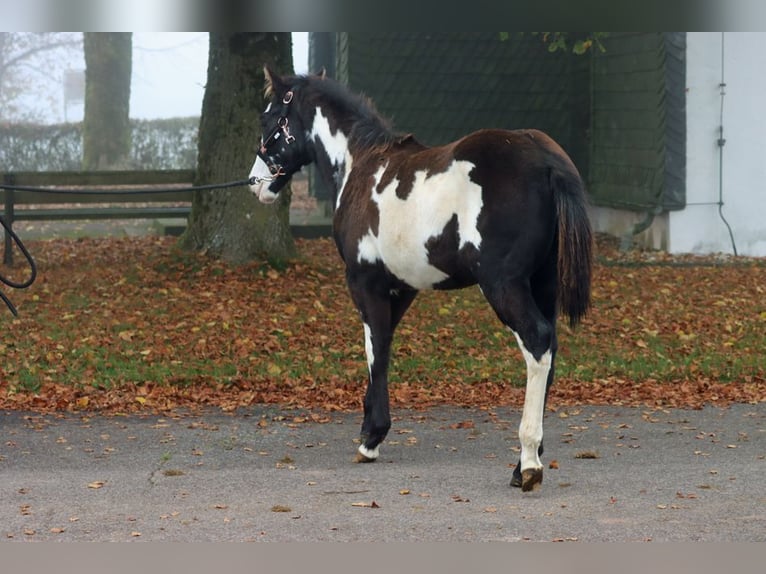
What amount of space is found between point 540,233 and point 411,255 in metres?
0.86

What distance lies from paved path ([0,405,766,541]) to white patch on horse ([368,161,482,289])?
1.19 metres

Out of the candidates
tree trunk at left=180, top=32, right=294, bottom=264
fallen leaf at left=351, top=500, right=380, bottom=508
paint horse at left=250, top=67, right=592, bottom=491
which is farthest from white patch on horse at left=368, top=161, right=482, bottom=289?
tree trunk at left=180, top=32, right=294, bottom=264

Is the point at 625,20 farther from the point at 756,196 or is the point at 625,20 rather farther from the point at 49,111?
the point at 49,111

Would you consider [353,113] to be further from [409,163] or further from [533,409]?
[533,409]

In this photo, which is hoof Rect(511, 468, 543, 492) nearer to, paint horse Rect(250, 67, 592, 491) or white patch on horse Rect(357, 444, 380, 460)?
paint horse Rect(250, 67, 592, 491)

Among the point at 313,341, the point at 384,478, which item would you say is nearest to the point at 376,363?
the point at 384,478

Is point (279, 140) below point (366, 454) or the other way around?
the other way around

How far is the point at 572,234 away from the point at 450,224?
2.37ft

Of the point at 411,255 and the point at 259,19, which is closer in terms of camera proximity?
the point at 259,19

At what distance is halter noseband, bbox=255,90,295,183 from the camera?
25.6 feet

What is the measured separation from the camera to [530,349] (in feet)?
20.6

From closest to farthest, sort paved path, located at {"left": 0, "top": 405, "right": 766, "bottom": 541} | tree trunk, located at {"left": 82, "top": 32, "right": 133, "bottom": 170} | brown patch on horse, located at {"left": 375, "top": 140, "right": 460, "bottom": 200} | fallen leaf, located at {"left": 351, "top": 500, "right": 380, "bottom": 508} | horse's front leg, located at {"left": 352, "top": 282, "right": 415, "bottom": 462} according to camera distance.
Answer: paved path, located at {"left": 0, "top": 405, "right": 766, "bottom": 541}
fallen leaf, located at {"left": 351, "top": 500, "right": 380, "bottom": 508}
brown patch on horse, located at {"left": 375, "top": 140, "right": 460, "bottom": 200}
horse's front leg, located at {"left": 352, "top": 282, "right": 415, "bottom": 462}
tree trunk, located at {"left": 82, "top": 32, "right": 133, "bottom": 170}

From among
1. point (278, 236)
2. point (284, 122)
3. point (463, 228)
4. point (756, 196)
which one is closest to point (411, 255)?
point (463, 228)

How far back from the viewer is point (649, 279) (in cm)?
1497
